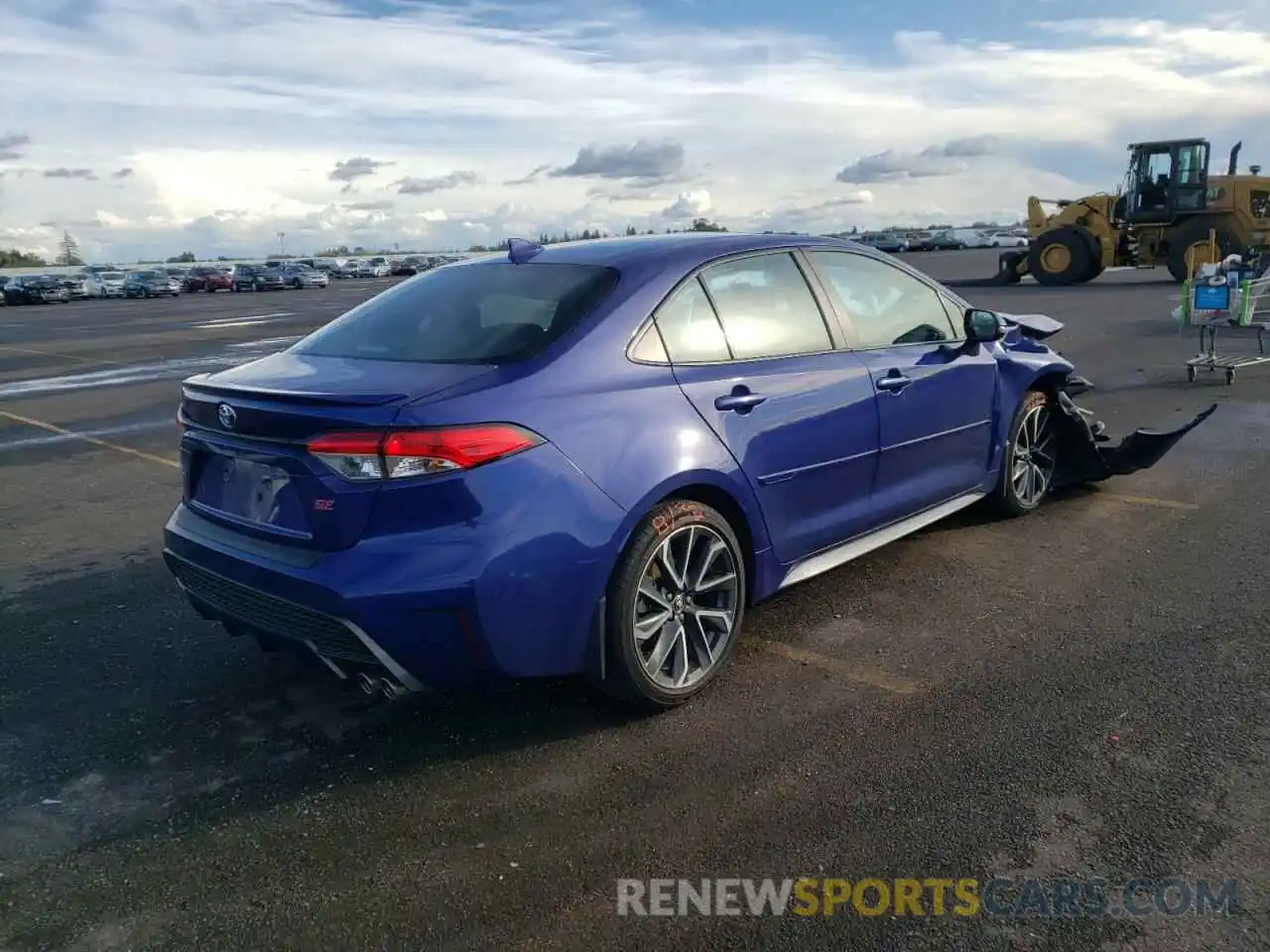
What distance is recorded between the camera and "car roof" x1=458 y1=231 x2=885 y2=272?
3.96 metres

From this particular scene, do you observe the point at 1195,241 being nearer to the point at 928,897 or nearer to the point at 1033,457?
the point at 1033,457

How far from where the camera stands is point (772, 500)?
3951 millimetres

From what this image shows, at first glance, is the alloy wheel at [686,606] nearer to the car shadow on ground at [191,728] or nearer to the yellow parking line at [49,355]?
the car shadow on ground at [191,728]

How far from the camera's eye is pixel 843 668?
3969mm

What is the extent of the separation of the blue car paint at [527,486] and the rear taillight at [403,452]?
0.03m

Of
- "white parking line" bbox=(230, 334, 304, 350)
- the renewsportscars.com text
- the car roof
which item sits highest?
the car roof

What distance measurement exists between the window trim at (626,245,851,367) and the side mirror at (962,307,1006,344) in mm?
946

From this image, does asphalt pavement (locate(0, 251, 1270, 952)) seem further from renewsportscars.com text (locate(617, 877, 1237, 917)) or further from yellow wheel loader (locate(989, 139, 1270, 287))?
yellow wheel loader (locate(989, 139, 1270, 287))

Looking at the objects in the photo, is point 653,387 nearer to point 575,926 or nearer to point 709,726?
point 709,726

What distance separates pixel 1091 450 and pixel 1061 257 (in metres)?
21.9

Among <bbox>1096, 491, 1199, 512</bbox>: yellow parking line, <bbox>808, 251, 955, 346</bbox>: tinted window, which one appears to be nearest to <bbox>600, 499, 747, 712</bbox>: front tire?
<bbox>808, 251, 955, 346</bbox>: tinted window

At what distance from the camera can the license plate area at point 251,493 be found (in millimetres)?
3205

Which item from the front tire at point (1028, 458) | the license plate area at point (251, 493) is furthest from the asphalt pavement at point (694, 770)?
the license plate area at point (251, 493)

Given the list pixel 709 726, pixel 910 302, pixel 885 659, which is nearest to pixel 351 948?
pixel 709 726
